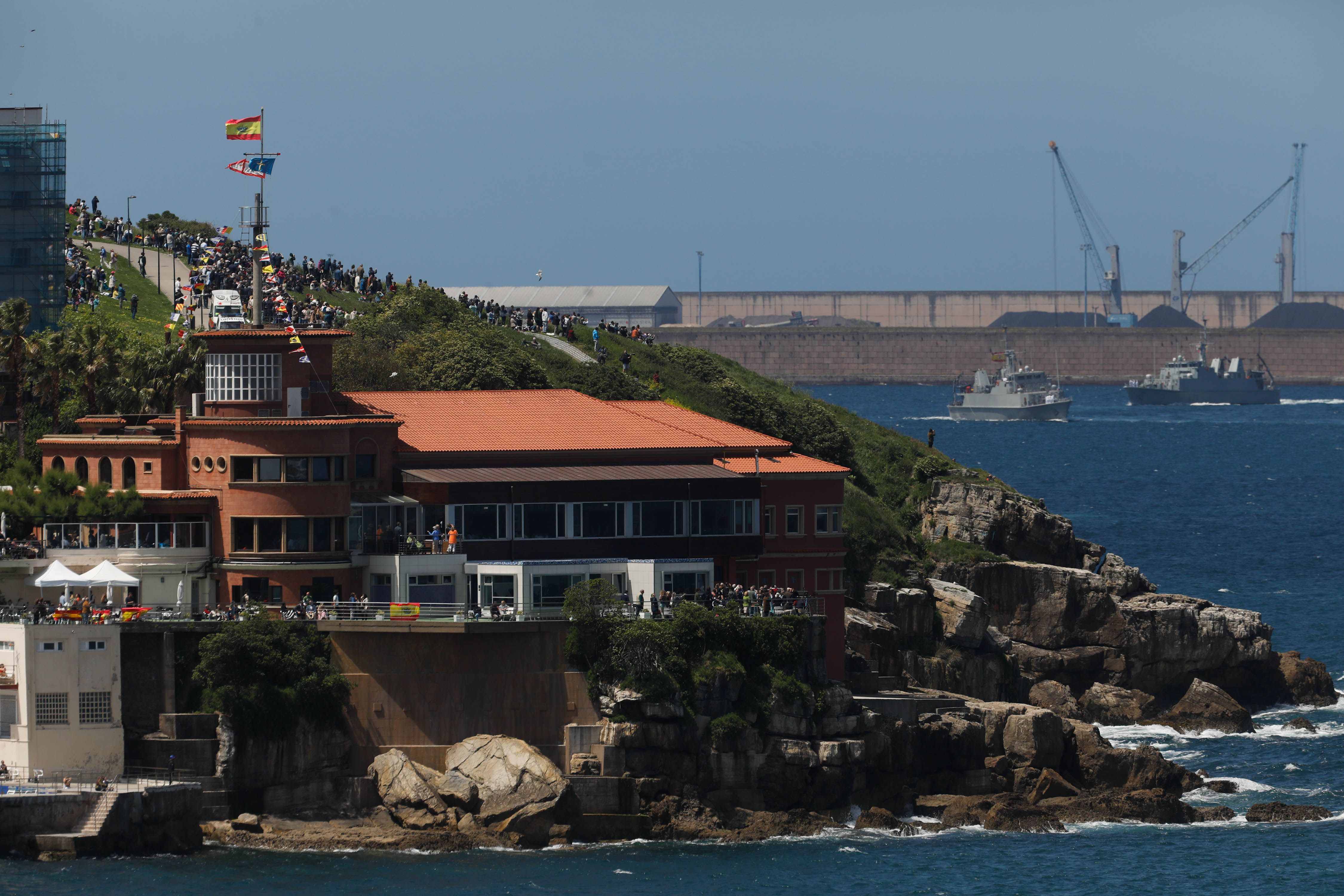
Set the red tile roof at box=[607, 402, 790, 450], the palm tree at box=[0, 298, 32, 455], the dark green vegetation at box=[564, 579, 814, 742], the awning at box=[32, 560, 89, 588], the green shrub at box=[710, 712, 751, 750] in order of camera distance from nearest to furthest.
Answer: the awning at box=[32, 560, 89, 588]
the green shrub at box=[710, 712, 751, 750]
the dark green vegetation at box=[564, 579, 814, 742]
the red tile roof at box=[607, 402, 790, 450]
the palm tree at box=[0, 298, 32, 455]

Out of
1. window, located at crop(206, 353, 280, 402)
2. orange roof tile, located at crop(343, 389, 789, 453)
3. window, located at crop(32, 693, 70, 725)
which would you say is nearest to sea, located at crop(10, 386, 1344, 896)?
window, located at crop(32, 693, 70, 725)

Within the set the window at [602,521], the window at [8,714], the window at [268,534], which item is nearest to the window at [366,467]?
the window at [268,534]

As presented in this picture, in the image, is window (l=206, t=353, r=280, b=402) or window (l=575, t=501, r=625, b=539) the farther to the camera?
window (l=575, t=501, r=625, b=539)

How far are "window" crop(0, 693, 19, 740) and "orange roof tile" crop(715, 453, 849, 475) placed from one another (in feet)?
88.8

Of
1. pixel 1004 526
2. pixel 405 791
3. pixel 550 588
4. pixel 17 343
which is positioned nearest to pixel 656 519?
pixel 550 588

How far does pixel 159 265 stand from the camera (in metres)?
137

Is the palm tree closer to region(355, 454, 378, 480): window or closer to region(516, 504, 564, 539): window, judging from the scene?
region(355, 454, 378, 480): window

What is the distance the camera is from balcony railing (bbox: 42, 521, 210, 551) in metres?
77.6

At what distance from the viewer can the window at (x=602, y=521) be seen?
264 ft

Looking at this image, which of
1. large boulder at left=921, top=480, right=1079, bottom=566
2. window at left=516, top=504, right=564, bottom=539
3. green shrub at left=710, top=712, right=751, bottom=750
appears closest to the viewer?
green shrub at left=710, top=712, right=751, bottom=750

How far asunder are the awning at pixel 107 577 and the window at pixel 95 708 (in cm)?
474

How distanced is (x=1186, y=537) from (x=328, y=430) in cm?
10468

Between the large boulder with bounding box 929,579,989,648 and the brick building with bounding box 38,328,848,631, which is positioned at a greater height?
the brick building with bounding box 38,328,848,631

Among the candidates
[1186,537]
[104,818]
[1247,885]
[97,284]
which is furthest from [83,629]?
[1186,537]
